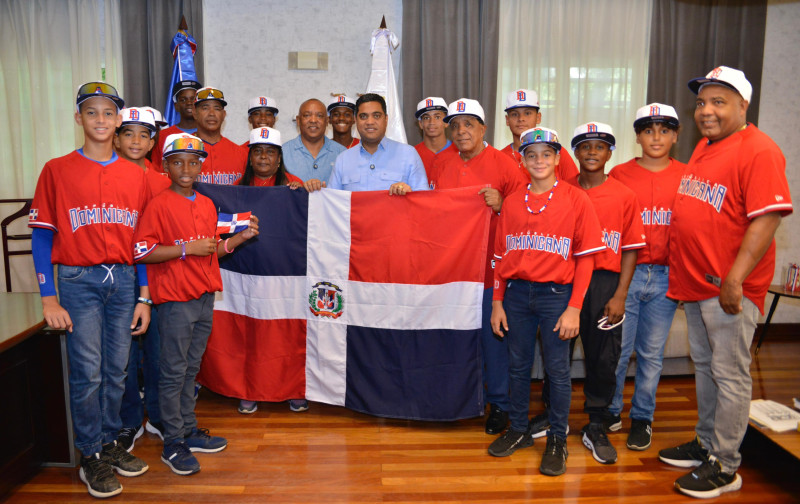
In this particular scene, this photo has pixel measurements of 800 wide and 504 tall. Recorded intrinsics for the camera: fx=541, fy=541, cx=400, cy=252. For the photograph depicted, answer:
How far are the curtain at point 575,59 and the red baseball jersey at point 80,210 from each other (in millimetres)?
3703

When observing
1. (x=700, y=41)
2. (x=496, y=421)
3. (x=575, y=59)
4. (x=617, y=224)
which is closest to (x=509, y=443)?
(x=496, y=421)

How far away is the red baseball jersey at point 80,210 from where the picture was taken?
7.70 feet

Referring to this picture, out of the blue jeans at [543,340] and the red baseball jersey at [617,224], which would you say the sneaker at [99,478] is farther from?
the red baseball jersey at [617,224]

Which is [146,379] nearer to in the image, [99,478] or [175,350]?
[175,350]

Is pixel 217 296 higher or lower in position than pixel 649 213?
lower

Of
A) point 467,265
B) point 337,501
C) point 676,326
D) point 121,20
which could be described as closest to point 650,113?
point 467,265

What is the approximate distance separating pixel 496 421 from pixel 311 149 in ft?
6.86

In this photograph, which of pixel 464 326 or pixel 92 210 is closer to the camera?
pixel 92 210

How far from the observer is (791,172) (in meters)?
5.29

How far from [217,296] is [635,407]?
8.22 feet

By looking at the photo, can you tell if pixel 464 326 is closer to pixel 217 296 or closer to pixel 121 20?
pixel 217 296

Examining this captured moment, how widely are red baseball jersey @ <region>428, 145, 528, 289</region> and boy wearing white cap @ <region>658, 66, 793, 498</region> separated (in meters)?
0.88

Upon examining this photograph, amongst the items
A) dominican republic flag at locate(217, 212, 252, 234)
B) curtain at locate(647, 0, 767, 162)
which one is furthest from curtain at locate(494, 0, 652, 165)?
dominican republic flag at locate(217, 212, 252, 234)

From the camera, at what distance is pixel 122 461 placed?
259cm
